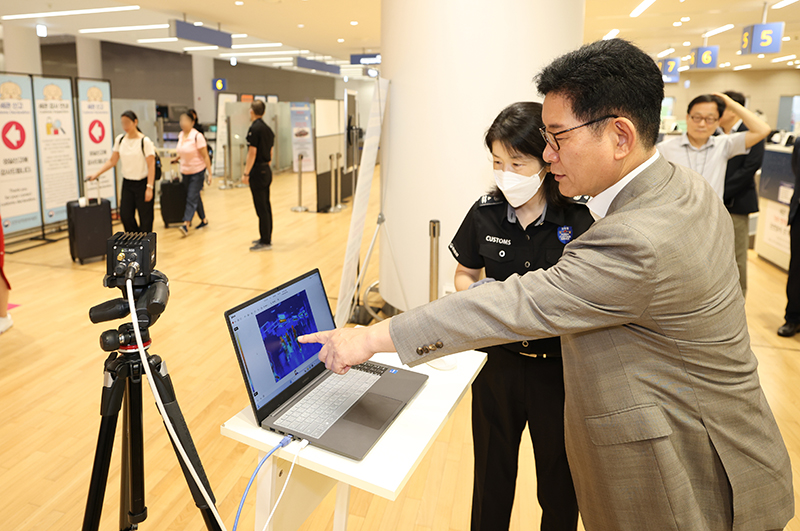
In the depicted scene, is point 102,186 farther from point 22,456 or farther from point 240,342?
point 240,342

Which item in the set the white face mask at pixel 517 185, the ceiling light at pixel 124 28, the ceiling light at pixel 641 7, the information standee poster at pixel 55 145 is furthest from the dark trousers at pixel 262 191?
the ceiling light at pixel 124 28

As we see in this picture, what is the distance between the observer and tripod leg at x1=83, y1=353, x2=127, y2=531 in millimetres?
1337

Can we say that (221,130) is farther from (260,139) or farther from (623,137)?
(623,137)

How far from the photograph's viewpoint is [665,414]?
39.9 inches

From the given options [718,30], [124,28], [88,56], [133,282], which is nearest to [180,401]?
[133,282]

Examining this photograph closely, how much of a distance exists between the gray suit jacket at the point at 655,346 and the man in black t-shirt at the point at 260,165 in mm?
5393

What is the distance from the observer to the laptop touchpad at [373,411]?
48.3 inches

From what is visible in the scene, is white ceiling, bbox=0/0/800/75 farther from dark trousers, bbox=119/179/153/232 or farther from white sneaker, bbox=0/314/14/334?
white sneaker, bbox=0/314/14/334

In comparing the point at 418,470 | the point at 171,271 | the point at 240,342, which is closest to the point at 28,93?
the point at 171,271

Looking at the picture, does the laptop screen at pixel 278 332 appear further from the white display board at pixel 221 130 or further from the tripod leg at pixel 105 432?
the white display board at pixel 221 130

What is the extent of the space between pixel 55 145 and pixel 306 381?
6498 millimetres

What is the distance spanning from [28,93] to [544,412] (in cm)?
660

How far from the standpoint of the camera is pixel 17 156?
602cm

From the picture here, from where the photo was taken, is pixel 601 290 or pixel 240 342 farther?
pixel 240 342
